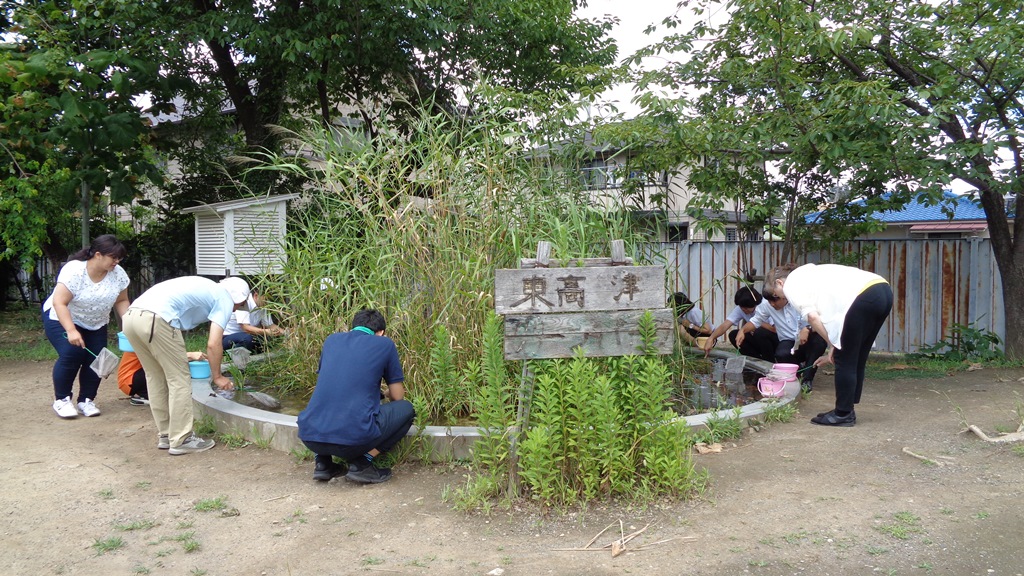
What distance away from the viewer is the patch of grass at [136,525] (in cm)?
374

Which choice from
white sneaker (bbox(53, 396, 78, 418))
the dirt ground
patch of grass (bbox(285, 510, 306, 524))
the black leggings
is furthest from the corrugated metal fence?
white sneaker (bbox(53, 396, 78, 418))

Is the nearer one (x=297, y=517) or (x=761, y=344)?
(x=297, y=517)

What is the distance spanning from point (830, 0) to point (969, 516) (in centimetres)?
497

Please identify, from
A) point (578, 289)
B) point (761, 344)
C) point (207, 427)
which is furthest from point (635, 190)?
point (207, 427)

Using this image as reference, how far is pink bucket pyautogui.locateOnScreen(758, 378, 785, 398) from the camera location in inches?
226

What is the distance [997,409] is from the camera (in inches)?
222

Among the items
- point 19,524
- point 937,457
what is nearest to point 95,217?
point 19,524

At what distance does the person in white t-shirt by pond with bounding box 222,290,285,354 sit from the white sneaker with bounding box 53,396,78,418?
4.53 ft

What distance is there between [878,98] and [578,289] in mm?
3661

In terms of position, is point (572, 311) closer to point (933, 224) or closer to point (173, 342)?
point (173, 342)

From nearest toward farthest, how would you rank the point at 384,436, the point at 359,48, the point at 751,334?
the point at 384,436, the point at 751,334, the point at 359,48

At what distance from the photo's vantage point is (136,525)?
3.76 meters

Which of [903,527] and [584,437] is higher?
[584,437]

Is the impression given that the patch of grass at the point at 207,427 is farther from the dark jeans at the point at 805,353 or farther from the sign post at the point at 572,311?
the dark jeans at the point at 805,353
